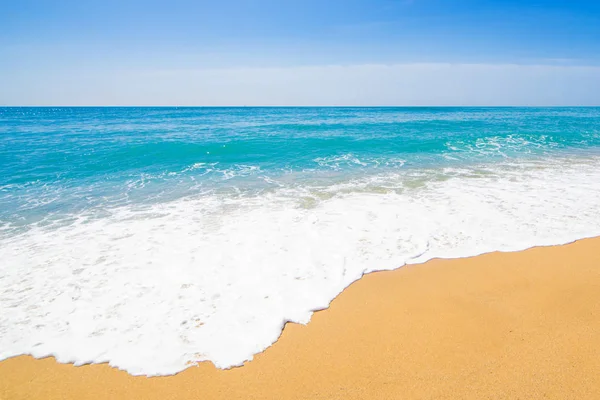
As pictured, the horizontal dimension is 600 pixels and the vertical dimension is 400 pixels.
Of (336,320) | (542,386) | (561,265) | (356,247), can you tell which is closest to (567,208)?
(561,265)

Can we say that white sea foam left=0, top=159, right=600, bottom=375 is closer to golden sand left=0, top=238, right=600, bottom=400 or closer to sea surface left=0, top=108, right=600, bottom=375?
sea surface left=0, top=108, right=600, bottom=375

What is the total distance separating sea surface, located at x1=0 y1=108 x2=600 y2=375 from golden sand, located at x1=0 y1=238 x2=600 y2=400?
0.77ft

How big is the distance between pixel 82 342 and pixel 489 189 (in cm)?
968

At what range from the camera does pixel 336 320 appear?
3.73 m

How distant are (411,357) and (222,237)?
3.99 metres

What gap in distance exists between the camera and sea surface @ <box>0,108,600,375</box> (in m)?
3.61

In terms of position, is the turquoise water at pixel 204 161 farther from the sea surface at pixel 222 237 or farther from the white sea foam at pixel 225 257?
the white sea foam at pixel 225 257

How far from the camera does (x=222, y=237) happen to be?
6.04 m

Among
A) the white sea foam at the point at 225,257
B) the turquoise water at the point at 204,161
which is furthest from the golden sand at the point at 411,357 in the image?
the turquoise water at the point at 204,161

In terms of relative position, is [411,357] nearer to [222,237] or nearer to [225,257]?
[225,257]

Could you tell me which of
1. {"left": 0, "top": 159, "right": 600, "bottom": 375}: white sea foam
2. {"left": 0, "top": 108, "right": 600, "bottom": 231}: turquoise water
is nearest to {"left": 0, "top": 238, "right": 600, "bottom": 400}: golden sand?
{"left": 0, "top": 159, "right": 600, "bottom": 375}: white sea foam

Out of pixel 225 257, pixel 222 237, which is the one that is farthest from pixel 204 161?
pixel 225 257

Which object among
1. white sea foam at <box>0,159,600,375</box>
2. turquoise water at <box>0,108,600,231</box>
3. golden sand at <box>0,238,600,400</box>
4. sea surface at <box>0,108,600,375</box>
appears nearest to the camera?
golden sand at <box>0,238,600,400</box>

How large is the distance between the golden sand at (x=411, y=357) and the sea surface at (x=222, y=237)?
23 centimetres
